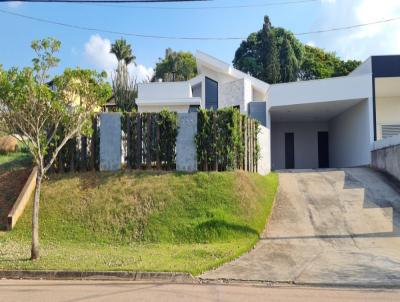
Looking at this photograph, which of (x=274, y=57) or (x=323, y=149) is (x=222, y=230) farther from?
(x=274, y=57)

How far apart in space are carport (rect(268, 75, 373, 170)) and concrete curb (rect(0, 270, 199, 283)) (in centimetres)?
1493

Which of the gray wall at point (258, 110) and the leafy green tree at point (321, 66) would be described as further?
the leafy green tree at point (321, 66)

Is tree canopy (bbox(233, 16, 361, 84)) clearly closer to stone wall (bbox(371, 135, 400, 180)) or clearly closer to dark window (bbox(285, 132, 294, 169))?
dark window (bbox(285, 132, 294, 169))

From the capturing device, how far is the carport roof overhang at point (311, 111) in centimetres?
2392

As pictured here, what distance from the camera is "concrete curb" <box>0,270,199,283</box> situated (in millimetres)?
9453

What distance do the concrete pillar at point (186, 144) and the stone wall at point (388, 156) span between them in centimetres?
784

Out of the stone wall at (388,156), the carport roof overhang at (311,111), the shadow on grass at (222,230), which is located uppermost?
the carport roof overhang at (311,111)

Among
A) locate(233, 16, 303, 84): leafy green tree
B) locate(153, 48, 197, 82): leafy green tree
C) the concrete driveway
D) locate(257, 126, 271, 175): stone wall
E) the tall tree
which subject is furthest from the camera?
locate(153, 48, 197, 82): leafy green tree

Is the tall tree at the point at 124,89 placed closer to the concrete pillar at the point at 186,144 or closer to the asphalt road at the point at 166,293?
the concrete pillar at the point at 186,144

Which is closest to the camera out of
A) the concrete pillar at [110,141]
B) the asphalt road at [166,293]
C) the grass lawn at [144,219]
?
the asphalt road at [166,293]

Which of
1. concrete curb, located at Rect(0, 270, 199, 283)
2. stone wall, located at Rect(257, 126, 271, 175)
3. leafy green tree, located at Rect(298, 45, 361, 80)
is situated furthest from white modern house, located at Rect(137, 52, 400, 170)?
leafy green tree, located at Rect(298, 45, 361, 80)

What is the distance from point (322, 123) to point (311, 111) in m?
5.11

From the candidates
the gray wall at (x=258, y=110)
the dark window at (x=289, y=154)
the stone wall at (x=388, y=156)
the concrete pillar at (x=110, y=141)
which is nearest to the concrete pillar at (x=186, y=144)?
Result: the concrete pillar at (x=110, y=141)

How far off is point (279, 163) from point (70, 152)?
17065 mm
